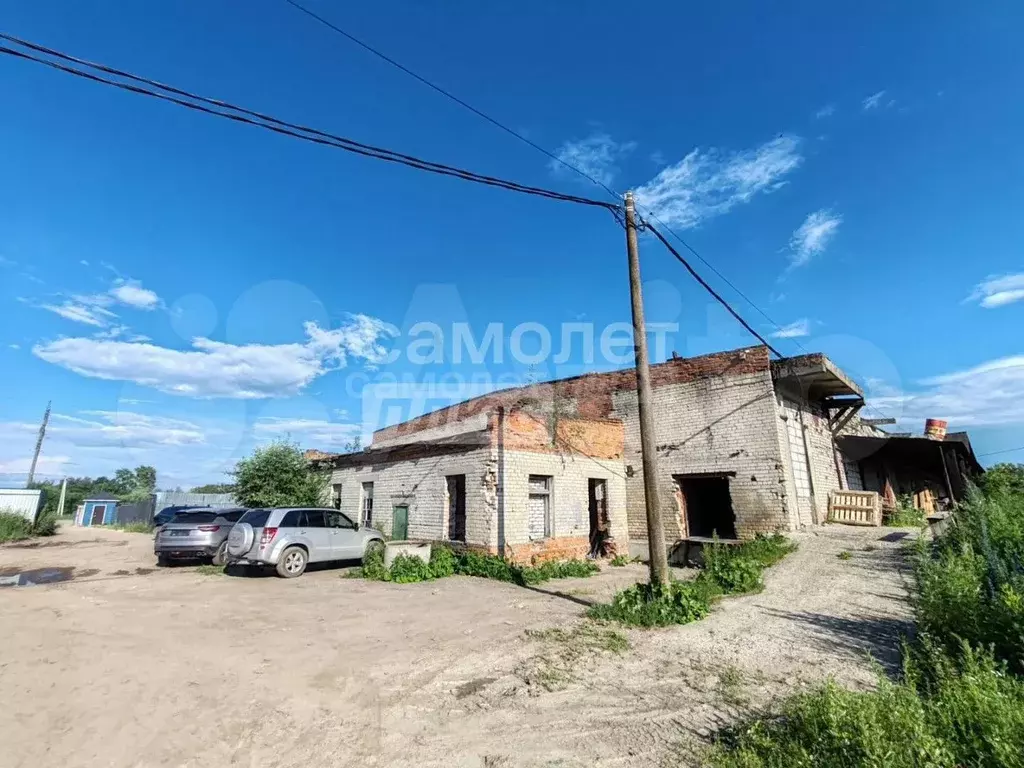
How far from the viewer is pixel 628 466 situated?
52.1 ft

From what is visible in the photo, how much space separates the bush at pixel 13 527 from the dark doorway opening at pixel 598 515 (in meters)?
25.8

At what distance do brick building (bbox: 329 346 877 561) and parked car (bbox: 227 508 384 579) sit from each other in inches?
87.0

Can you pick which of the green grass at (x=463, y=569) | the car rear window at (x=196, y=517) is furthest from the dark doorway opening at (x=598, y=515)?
the car rear window at (x=196, y=517)

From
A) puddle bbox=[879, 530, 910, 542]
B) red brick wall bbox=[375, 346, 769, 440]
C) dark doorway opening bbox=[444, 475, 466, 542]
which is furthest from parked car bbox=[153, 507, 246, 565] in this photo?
puddle bbox=[879, 530, 910, 542]

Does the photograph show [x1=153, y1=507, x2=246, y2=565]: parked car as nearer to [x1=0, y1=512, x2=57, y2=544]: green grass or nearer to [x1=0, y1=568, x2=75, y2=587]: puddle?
[x1=0, y1=568, x2=75, y2=587]: puddle

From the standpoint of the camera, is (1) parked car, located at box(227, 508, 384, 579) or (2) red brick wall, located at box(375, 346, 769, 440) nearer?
(1) parked car, located at box(227, 508, 384, 579)

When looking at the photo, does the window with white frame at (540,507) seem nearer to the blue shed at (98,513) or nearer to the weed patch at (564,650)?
the weed patch at (564,650)

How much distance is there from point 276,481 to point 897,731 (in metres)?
18.5

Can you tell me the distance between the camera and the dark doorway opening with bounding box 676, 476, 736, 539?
14789 mm

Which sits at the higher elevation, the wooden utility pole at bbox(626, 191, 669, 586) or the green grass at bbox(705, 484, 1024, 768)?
the wooden utility pole at bbox(626, 191, 669, 586)

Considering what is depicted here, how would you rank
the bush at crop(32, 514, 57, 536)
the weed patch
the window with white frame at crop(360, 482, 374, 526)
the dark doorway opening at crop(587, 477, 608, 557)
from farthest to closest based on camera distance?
1. the bush at crop(32, 514, 57, 536)
2. the window with white frame at crop(360, 482, 374, 526)
3. the dark doorway opening at crop(587, 477, 608, 557)
4. the weed patch

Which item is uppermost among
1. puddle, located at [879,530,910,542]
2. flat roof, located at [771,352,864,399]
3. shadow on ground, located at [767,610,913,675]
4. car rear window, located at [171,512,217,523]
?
flat roof, located at [771,352,864,399]

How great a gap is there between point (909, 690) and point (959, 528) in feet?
24.6

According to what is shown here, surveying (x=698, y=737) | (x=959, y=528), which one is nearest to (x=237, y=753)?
(x=698, y=737)
